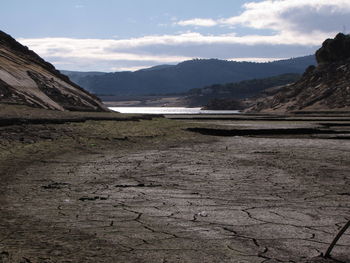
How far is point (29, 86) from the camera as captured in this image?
1433 inches

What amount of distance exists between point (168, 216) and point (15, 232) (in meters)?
2.29

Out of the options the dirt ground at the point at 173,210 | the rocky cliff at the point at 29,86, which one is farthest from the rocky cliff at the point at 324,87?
the dirt ground at the point at 173,210

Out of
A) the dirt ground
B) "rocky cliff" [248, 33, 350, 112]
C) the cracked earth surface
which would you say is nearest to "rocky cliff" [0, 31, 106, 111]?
the dirt ground

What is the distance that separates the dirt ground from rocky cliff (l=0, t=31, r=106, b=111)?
16.6 meters

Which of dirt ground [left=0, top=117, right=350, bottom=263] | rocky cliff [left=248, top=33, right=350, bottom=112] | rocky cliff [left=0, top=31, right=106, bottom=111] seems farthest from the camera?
rocky cliff [left=248, top=33, right=350, bottom=112]

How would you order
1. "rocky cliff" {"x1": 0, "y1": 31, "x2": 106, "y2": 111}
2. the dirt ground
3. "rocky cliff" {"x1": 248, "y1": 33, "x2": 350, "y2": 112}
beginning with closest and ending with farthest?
the dirt ground
"rocky cliff" {"x1": 0, "y1": 31, "x2": 106, "y2": 111}
"rocky cliff" {"x1": 248, "y1": 33, "x2": 350, "y2": 112}

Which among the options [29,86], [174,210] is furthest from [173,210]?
[29,86]

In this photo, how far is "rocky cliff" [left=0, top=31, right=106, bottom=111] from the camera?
32062 millimetres

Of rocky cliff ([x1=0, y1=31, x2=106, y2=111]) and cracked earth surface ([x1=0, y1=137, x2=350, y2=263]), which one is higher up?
rocky cliff ([x1=0, y1=31, x2=106, y2=111])

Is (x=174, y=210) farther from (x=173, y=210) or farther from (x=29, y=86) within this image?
(x=29, y=86)

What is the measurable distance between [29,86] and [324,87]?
74.4 m

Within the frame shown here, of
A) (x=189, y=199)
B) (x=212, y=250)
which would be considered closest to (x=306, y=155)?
(x=189, y=199)

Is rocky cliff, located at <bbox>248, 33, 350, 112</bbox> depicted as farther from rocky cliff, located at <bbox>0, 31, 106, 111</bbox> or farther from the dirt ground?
the dirt ground

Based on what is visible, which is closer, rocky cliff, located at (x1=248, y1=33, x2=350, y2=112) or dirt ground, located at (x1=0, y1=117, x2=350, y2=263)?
dirt ground, located at (x1=0, y1=117, x2=350, y2=263)
